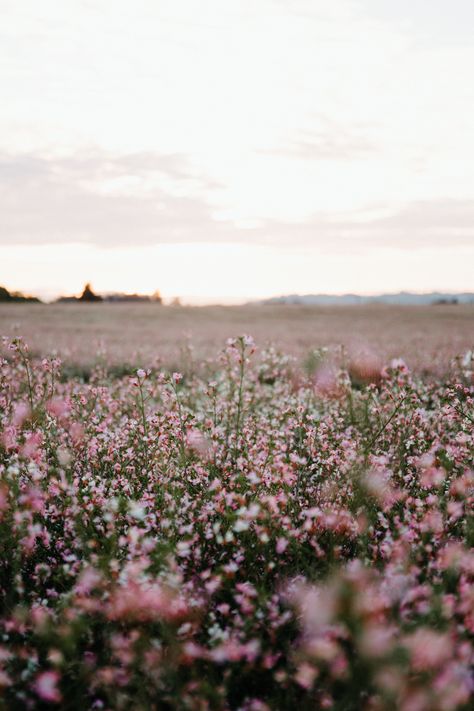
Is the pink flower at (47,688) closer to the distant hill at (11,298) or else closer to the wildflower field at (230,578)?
the wildflower field at (230,578)

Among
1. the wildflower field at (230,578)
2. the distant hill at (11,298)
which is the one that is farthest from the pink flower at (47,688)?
the distant hill at (11,298)

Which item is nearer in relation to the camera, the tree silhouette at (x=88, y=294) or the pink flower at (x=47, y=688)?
the pink flower at (x=47, y=688)

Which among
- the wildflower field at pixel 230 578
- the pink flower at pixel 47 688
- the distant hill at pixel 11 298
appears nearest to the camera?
the pink flower at pixel 47 688

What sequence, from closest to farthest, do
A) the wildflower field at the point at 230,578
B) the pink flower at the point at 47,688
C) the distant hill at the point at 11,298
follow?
the pink flower at the point at 47,688 → the wildflower field at the point at 230,578 → the distant hill at the point at 11,298

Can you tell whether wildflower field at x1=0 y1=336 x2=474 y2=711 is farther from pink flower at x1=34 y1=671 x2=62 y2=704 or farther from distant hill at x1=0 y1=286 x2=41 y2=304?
distant hill at x1=0 y1=286 x2=41 y2=304

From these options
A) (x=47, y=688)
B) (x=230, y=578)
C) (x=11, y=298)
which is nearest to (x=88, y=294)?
(x=11, y=298)

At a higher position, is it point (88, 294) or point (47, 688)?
point (88, 294)

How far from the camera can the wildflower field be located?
3.05 m

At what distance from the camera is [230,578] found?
411 cm

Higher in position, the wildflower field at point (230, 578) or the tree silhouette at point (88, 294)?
the tree silhouette at point (88, 294)

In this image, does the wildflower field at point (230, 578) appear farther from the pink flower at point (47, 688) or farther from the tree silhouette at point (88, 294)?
the tree silhouette at point (88, 294)

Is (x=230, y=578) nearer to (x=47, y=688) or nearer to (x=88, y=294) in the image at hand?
(x=47, y=688)

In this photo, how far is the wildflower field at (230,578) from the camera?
10.0 ft

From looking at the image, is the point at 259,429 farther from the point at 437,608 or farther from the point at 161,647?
the point at 437,608
